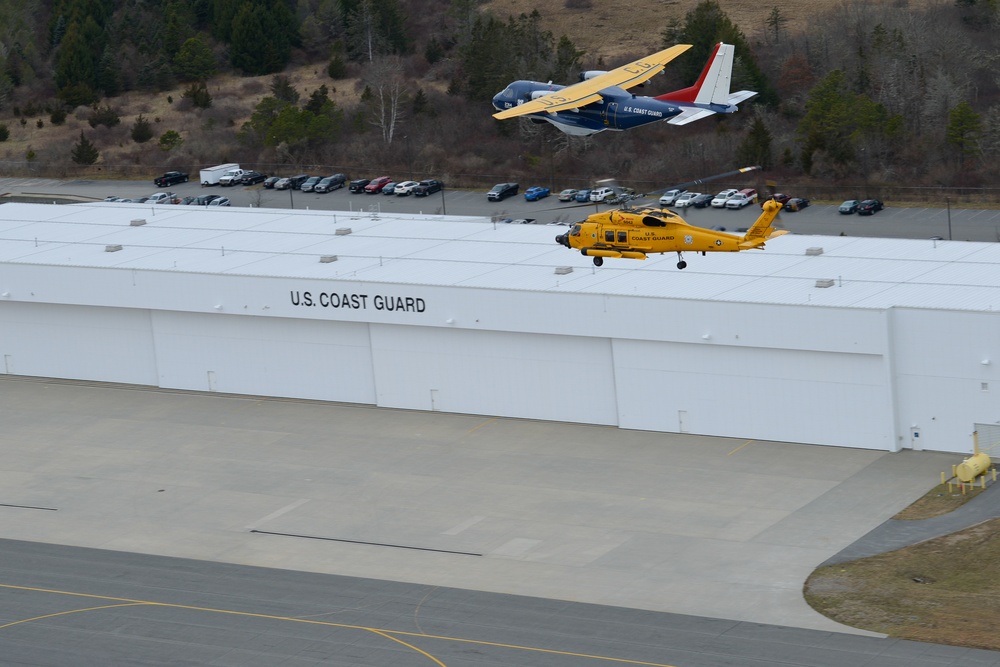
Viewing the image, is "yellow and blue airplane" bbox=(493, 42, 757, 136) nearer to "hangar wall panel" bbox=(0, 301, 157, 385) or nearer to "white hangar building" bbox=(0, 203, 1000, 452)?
"white hangar building" bbox=(0, 203, 1000, 452)

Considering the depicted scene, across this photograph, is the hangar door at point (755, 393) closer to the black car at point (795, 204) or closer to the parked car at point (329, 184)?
the black car at point (795, 204)

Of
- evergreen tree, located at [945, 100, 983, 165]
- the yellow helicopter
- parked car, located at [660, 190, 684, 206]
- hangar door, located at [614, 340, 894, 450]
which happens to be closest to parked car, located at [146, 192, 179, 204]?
parked car, located at [660, 190, 684, 206]

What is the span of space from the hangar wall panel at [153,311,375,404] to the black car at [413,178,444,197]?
1865 inches

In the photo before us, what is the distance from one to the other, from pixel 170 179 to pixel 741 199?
5382 cm

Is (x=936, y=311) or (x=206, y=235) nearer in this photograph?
(x=936, y=311)

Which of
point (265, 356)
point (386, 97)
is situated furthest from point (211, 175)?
point (265, 356)

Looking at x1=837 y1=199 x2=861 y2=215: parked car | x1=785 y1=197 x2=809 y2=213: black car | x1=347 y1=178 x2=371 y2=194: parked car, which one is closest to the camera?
x1=837 y1=199 x2=861 y2=215: parked car

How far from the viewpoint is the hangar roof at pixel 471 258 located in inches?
2699

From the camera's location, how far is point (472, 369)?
2896 inches

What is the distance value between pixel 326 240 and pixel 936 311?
3667cm

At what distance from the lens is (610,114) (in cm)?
6350

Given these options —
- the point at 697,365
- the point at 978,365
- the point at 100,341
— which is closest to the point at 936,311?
the point at 978,365

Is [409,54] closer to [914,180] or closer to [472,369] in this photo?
[914,180]

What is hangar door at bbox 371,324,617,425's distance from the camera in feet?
234
